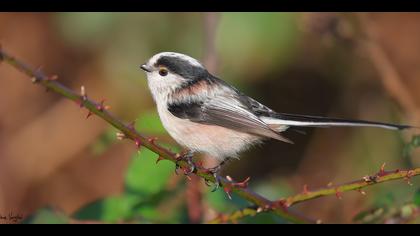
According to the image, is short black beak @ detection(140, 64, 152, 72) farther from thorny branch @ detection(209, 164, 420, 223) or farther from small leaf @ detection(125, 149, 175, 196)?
thorny branch @ detection(209, 164, 420, 223)

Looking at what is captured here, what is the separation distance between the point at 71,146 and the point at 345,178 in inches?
97.1

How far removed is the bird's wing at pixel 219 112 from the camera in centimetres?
282

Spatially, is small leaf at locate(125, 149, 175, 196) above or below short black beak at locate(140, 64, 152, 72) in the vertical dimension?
below

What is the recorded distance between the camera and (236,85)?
4.69 metres

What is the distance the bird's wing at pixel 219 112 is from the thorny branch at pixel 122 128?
0.72 meters

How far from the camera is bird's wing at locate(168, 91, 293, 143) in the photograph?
2.82 m

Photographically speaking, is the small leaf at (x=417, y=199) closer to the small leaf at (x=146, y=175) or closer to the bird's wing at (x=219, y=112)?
the bird's wing at (x=219, y=112)

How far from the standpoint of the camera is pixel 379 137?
490 cm

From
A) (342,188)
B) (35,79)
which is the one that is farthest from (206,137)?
(35,79)

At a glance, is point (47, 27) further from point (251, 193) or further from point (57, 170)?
point (251, 193)

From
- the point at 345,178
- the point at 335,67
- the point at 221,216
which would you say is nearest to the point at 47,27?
the point at 335,67

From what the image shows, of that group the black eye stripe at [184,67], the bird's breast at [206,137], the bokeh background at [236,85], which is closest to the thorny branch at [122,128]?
the bird's breast at [206,137]

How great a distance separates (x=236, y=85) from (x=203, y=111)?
183 centimetres

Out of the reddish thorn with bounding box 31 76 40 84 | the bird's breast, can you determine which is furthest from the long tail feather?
the reddish thorn with bounding box 31 76 40 84
